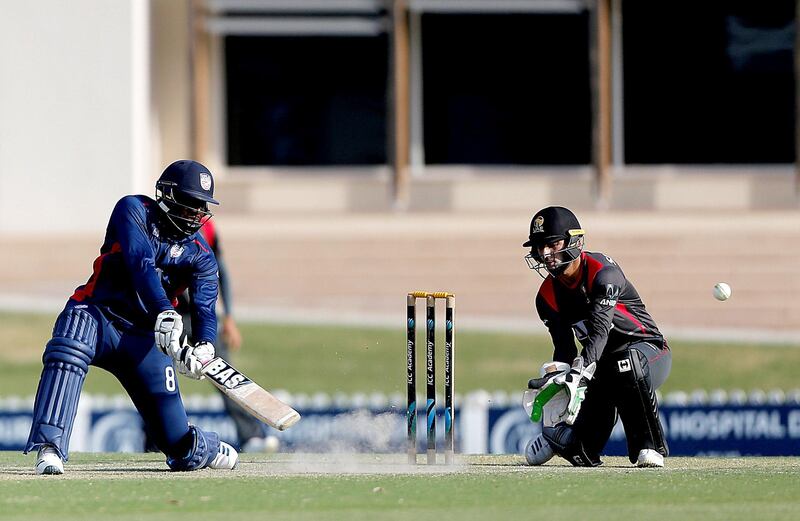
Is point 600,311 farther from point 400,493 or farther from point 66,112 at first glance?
point 66,112

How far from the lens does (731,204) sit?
62.2ft

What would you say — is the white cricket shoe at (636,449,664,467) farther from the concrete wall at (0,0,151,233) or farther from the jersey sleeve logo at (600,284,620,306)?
the concrete wall at (0,0,151,233)

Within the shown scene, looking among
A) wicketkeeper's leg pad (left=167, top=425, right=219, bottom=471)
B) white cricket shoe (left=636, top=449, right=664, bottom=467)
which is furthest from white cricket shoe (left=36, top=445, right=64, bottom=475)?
white cricket shoe (left=636, top=449, right=664, bottom=467)

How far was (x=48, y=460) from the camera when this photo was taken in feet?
22.8

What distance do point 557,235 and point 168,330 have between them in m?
1.84

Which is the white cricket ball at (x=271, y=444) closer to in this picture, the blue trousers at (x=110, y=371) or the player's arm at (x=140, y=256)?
the blue trousers at (x=110, y=371)

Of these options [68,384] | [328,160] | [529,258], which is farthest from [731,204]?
[68,384]

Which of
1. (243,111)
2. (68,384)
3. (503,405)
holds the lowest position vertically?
(503,405)

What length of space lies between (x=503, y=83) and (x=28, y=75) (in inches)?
213

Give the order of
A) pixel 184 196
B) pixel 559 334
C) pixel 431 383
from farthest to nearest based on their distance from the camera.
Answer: pixel 431 383 → pixel 559 334 → pixel 184 196

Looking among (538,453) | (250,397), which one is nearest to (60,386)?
(250,397)

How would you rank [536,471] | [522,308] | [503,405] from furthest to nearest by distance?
1. [522,308]
2. [503,405]
3. [536,471]

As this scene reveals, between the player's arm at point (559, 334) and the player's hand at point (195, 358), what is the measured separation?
1.60 m

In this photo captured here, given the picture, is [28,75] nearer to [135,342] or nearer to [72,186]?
[72,186]
